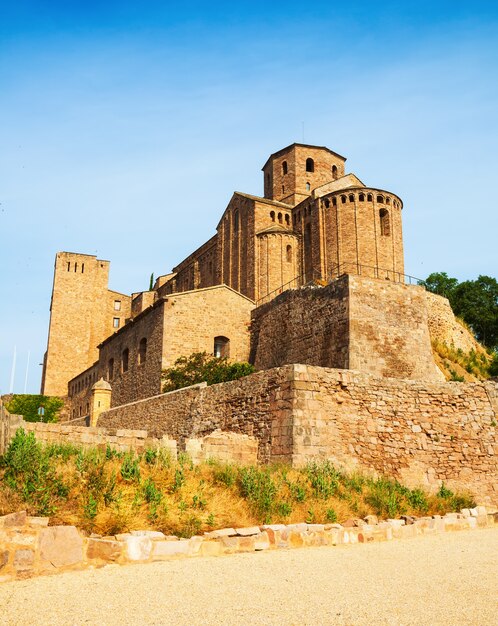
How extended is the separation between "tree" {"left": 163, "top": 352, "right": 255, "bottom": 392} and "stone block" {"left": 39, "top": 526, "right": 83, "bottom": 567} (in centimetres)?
1975

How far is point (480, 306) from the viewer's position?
177 feet

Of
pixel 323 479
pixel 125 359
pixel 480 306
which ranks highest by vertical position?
pixel 480 306

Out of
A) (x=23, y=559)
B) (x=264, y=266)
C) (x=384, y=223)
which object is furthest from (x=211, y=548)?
(x=384, y=223)

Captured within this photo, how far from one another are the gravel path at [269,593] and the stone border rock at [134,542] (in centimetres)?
17

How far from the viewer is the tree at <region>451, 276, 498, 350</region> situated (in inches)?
2096

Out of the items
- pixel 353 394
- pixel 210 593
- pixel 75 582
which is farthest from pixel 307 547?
pixel 353 394

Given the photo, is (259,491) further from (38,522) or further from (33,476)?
(38,522)

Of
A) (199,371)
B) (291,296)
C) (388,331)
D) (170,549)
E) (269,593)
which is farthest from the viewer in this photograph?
(291,296)

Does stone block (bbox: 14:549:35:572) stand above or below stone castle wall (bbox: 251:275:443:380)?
below

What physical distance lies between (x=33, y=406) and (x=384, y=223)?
29.8 m

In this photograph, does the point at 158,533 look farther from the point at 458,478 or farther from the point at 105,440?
the point at 458,478

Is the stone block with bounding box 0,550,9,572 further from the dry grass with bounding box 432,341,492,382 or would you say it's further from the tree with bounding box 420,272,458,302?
the tree with bounding box 420,272,458,302

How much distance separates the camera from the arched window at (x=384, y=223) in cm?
3688

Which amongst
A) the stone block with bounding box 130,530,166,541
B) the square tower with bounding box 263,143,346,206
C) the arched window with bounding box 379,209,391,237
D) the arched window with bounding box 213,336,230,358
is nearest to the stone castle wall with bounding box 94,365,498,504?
the stone block with bounding box 130,530,166,541
